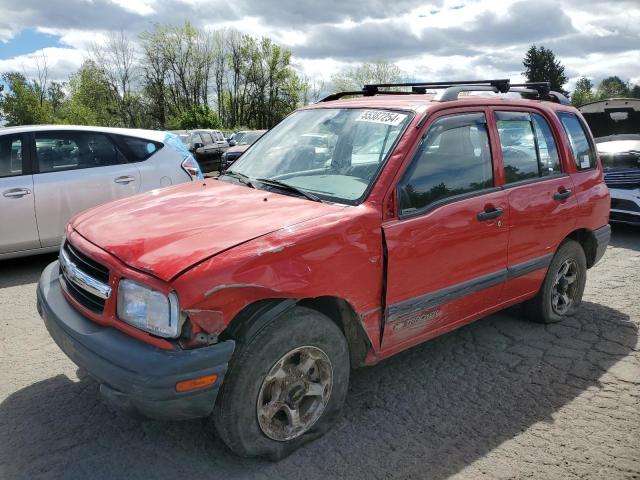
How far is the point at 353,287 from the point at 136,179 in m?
4.34

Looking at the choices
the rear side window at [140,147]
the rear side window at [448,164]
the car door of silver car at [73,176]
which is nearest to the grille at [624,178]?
the rear side window at [448,164]

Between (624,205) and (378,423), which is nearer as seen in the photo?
(378,423)

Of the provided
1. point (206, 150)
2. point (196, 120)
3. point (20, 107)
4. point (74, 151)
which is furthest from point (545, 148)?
point (196, 120)

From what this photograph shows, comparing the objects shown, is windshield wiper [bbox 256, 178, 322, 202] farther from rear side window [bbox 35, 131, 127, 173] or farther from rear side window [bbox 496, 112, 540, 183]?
rear side window [bbox 35, 131, 127, 173]

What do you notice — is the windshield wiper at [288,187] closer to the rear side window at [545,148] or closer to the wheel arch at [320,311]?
the wheel arch at [320,311]

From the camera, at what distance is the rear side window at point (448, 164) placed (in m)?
3.21

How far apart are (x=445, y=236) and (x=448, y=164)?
0.50 meters

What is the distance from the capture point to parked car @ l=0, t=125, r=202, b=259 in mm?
5793

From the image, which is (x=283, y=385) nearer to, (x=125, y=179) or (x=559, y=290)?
(x=559, y=290)

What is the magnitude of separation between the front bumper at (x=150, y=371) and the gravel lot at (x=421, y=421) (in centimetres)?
49

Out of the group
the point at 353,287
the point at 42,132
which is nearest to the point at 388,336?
the point at 353,287

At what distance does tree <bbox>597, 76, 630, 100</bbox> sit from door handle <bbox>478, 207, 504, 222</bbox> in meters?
88.1

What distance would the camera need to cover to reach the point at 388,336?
10.2 ft

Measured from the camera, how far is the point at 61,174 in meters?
6.04
